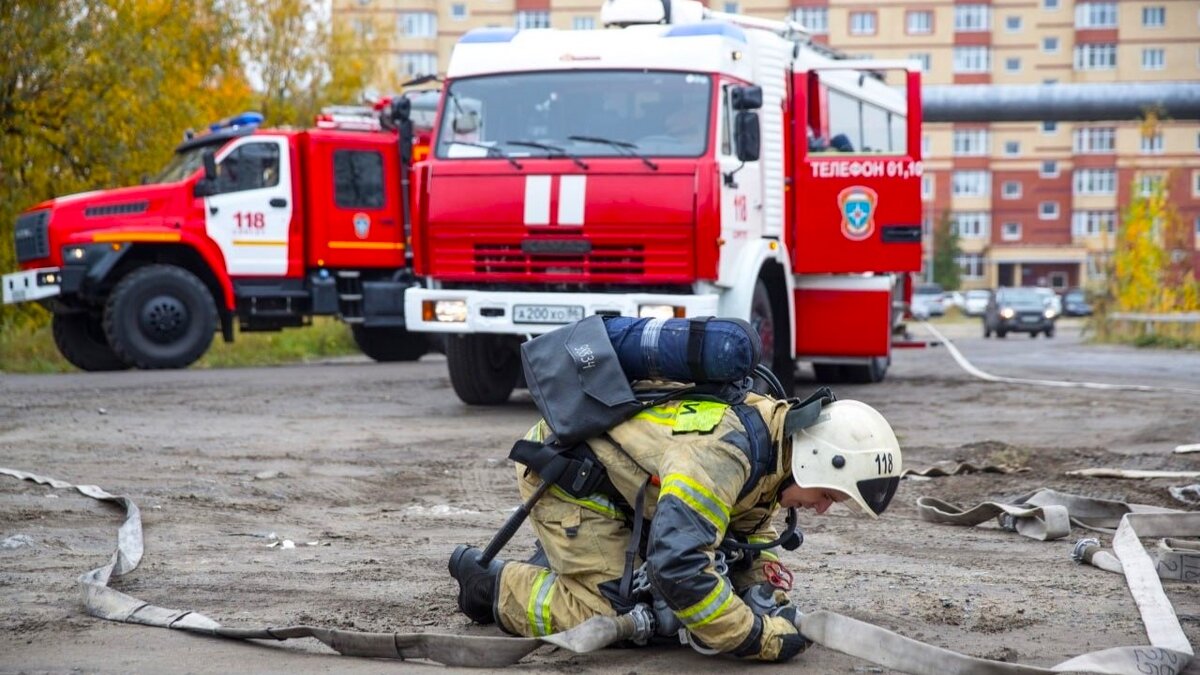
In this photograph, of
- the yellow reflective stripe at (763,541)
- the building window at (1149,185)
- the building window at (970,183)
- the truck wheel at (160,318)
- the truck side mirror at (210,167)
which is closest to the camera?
the yellow reflective stripe at (763,541)

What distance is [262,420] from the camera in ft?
40.4

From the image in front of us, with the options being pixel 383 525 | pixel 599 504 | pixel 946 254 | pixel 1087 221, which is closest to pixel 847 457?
pixel 599 504

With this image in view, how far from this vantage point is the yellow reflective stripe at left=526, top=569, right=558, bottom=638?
487 centimetres

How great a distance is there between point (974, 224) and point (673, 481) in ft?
300

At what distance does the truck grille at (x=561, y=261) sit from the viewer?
466 inches

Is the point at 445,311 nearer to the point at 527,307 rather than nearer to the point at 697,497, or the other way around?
the point at 527,307

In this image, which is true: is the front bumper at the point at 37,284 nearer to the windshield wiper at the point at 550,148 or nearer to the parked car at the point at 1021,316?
the windshield wiper at the point at 550,148

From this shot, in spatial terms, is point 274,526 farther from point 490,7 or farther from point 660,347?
point 490,7

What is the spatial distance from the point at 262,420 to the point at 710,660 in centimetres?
816

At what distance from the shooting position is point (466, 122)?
1230 centimetres

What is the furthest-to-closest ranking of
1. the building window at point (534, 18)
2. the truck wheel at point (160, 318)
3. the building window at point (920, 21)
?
the building window at point (920, 21) < the building window at point (534, 18) < the truck wheel at point (160, 318)

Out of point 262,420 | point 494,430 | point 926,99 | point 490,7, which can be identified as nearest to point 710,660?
point 494,430

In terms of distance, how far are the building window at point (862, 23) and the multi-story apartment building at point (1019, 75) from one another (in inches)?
2.2

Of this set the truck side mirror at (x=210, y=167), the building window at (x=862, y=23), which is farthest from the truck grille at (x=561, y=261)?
the building window at (x=862, y=23)
